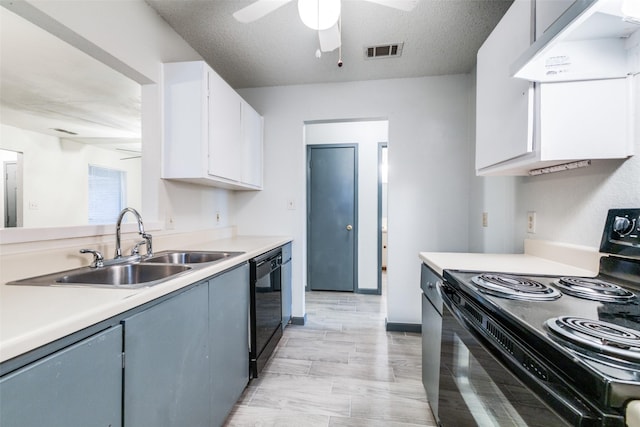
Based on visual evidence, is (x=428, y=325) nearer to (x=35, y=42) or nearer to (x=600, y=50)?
(x=600, y=50)

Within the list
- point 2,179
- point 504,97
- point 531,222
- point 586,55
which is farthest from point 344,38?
point 2,179

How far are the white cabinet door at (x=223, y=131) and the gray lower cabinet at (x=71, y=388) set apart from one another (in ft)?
4.19

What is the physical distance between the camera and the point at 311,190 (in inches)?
152

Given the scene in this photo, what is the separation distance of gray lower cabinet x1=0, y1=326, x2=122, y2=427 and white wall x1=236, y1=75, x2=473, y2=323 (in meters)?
2.02

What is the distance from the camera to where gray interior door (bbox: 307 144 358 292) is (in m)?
3.78

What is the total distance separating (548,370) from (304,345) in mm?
2055

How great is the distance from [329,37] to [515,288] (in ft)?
5.29

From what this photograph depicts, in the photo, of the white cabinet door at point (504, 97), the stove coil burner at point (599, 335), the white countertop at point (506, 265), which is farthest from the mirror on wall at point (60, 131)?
the stove coil burner at point (599, 335)

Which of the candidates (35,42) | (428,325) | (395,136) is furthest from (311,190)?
(35,42)

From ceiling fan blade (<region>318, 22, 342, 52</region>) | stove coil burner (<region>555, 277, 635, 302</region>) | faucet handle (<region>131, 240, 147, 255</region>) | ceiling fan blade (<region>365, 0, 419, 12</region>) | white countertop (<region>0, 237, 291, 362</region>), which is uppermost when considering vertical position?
ceiling fan blade (<region>365, 0, 419, 12</region>)

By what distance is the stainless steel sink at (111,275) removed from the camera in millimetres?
1030

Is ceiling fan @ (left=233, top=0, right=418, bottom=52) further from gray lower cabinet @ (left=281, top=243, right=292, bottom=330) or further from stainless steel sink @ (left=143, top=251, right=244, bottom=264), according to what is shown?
gray lower cabinet @ (left=281, top=243, right=292, bottom=330)

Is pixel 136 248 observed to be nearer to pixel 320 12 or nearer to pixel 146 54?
pixel 146 54

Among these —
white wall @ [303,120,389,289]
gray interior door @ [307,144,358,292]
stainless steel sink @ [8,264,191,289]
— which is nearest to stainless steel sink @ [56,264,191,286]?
stainless steel sink @ [8,264,191,289]
